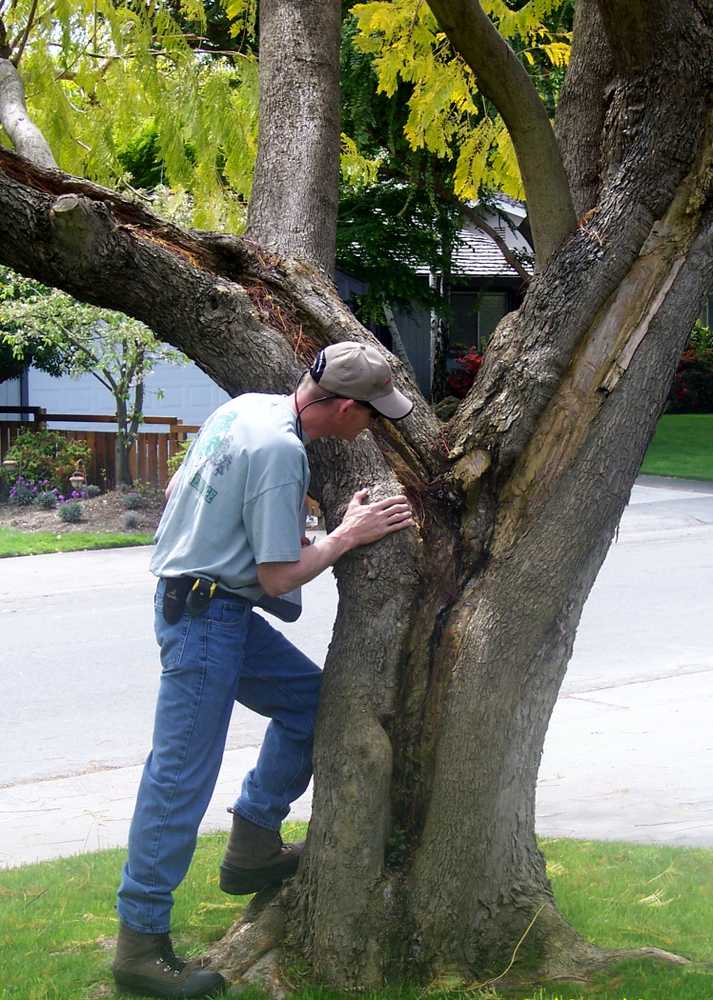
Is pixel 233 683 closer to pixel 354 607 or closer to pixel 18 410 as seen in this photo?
pixel 354 607

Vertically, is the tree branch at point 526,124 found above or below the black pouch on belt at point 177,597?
above

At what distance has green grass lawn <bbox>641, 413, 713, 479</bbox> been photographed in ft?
72.3

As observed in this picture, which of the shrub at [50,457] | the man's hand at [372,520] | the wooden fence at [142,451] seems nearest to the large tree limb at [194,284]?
the man's hand at [372,520]

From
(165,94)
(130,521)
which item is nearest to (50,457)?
(130,521)

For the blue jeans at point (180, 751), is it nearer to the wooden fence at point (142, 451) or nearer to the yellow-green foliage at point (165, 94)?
the yellow-green foliage at point (165, 94)

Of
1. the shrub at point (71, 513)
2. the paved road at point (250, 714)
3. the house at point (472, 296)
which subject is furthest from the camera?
the house at point (472, 296)

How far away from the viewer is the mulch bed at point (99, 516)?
633 inches

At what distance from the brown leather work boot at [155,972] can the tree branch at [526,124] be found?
241 cm

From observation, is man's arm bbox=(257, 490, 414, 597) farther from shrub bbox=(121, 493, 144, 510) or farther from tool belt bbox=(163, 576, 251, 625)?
shrub bbox=(121, 493, 144, 510)

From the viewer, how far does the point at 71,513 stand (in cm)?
1616

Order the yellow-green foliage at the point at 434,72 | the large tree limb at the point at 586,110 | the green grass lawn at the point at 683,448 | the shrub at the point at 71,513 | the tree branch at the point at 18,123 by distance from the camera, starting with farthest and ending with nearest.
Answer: the green grass lawn at the point at 683,448 < the shrub at the point at 71,513 < the yellow-green foliage at the point at 434,72 < the tree branch at the point at 18,123 < the large tree limb at the point at 586,110

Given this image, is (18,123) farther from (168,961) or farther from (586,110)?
(168,961)

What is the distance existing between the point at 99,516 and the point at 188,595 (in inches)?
511

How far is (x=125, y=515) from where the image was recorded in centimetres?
1617
